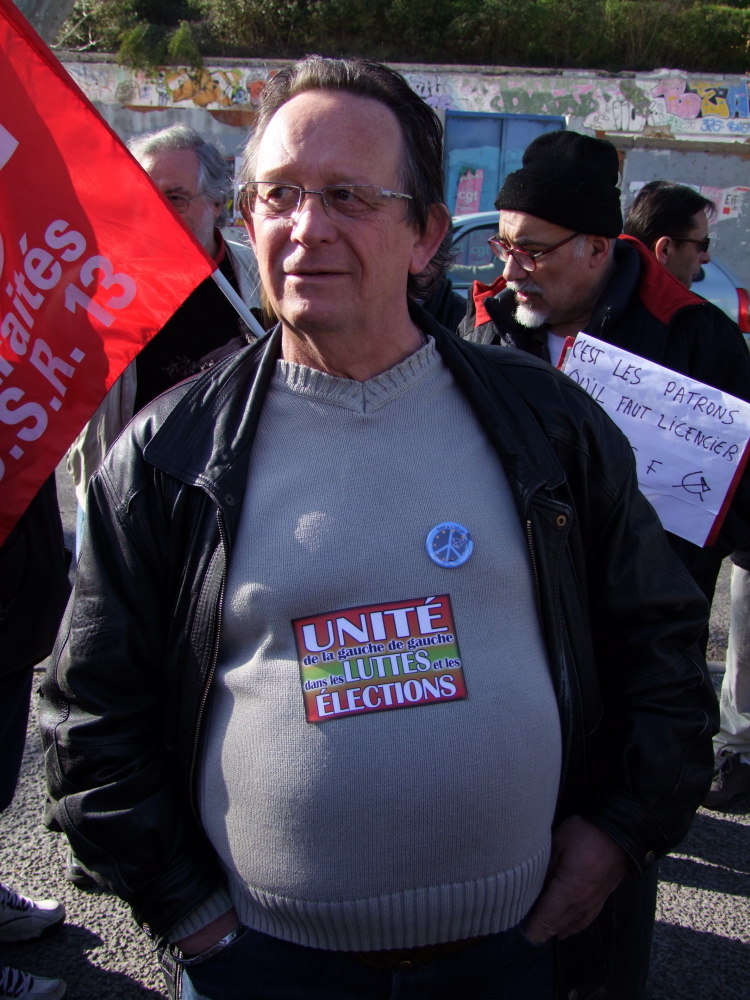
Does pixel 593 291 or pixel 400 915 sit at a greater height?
pixel 593 291

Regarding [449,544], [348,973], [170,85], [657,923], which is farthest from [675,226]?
[170,85]

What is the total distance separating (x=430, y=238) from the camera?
1630 millimetres

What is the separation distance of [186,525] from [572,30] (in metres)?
20.6

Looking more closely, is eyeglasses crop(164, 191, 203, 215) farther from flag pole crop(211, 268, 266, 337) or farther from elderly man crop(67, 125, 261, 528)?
flag pole crop(211, 268, 266, 337)

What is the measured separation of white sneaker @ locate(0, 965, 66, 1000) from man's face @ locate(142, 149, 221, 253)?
2.22 metres

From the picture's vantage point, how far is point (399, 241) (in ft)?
4.95

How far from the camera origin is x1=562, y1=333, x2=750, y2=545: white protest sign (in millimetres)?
2164

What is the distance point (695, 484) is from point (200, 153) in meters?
2.03

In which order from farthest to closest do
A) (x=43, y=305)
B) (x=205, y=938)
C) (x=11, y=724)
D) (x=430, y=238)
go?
(x=11, y=724)
(x=43, y=305)
(x=430, y=238)
(x=205, y=938)

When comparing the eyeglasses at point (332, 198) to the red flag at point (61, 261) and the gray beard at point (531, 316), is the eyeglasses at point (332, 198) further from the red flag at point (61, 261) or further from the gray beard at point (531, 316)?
the gray beard at point (531, 316)

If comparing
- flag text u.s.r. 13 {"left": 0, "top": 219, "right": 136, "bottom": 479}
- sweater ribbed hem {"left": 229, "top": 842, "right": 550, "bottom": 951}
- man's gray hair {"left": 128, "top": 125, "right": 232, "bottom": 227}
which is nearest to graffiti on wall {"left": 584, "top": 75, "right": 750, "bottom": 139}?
man's gray hair {"left": 128, "top": 125, "right": 232, "bottom": 227}

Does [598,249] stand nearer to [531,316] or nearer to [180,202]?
[531,316]

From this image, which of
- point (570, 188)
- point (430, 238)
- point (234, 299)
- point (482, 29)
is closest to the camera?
point (430, 238)

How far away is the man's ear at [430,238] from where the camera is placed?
1.60m
